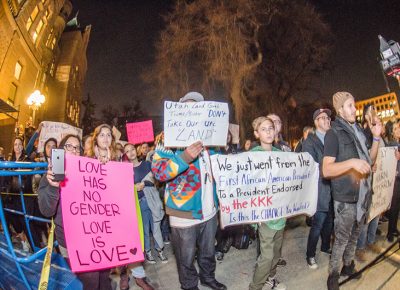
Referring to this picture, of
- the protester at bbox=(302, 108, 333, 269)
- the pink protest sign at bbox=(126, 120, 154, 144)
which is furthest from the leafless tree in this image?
the protester at bbox=(302, 108, 333, 269)

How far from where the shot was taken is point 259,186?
11.6 feet

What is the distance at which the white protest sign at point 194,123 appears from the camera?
351 cm

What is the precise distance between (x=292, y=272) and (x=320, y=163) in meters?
1.66

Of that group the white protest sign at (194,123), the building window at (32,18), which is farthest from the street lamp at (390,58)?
the building window at (32,18)

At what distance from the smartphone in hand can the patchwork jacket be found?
1316 mm

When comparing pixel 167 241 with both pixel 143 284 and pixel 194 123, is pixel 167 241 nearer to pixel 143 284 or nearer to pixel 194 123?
pixel 143 284

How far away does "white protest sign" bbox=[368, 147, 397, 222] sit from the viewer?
13.1ft

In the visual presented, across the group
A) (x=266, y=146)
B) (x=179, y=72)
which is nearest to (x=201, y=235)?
(x=266, y=146)

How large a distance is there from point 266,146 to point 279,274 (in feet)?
6.00

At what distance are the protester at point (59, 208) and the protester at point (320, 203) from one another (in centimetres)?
280

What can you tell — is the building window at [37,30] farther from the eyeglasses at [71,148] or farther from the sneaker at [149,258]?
the eyeglasses at [71,148]

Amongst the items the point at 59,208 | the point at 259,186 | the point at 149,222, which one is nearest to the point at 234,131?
the point at 149,222

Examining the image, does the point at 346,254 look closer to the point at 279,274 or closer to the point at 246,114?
the point at 279,274

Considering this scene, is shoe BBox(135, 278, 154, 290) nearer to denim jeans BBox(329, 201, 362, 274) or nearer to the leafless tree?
denim jeans BBox(329, 201, 362, 274)
